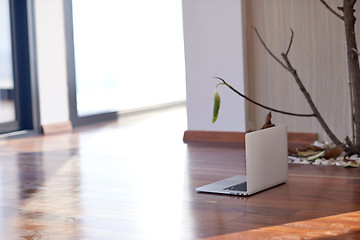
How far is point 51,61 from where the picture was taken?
5.91 metres

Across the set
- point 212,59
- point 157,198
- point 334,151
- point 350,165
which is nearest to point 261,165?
point 157,198

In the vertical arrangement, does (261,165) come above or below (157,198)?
above

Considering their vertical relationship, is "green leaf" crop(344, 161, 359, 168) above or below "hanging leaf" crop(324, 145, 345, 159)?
below

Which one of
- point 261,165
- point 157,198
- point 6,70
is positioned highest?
point 6,70

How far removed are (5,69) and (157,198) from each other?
3.03 meters

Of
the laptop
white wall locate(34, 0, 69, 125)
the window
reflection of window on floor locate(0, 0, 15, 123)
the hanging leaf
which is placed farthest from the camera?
the window

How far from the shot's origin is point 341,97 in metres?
4.41

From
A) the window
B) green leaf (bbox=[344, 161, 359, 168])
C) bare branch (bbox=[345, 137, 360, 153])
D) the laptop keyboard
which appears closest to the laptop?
the laptop keyboard

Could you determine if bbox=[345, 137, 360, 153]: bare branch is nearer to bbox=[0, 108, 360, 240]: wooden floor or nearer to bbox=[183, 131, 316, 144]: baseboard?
bbox=[0, 108, 360, 240]: wooden floor

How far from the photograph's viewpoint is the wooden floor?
2.49 meters

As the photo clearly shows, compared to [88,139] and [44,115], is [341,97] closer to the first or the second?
[88,139]

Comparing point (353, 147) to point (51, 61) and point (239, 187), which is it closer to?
point (239, 187)

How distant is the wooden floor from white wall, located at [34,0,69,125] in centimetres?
111

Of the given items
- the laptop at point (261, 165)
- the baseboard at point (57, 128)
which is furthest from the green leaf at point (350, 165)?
the baseboard at point (57, 128)
